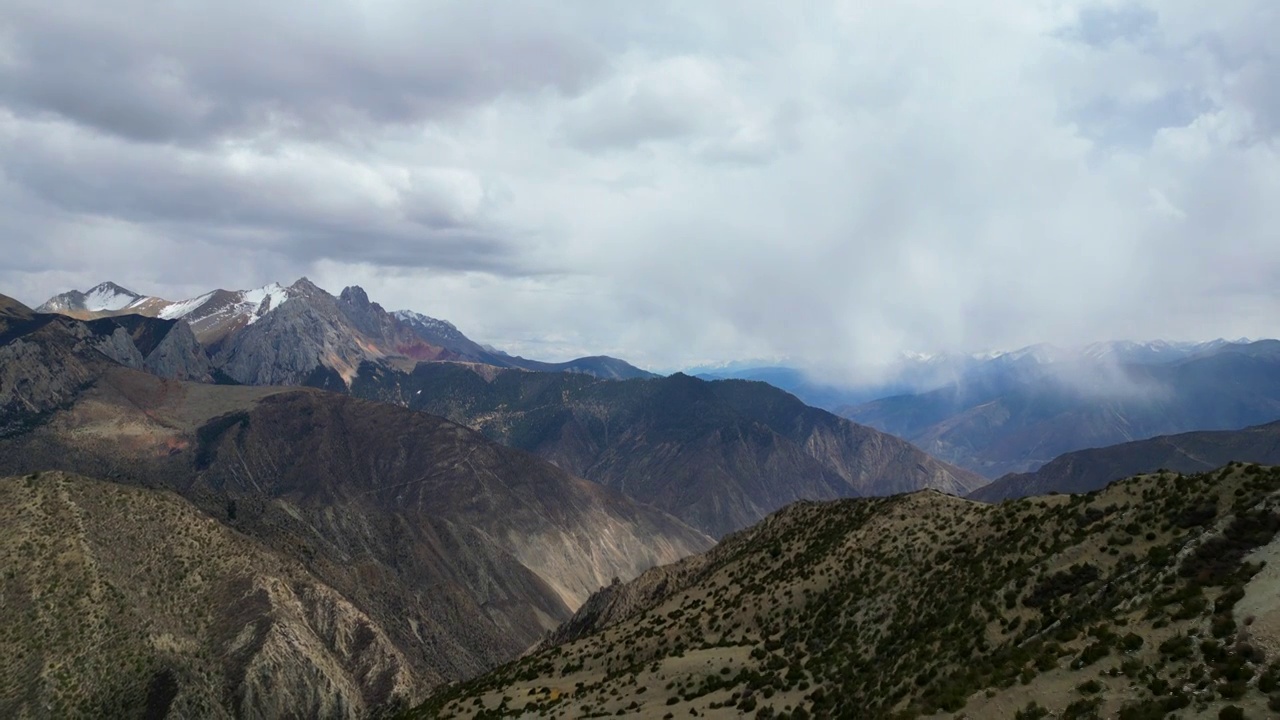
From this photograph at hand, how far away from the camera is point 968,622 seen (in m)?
38.2

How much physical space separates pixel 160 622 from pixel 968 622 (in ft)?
411

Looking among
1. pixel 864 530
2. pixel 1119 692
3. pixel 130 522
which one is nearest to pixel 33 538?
pixel 130 522

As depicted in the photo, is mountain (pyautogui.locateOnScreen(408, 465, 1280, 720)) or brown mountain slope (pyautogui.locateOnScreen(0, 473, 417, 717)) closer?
mountain (pyautogui.locateOnScreen(408, 465, 1280, 720))

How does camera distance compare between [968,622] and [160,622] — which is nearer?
[968,622]

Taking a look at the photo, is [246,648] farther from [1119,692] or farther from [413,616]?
[1119,692]

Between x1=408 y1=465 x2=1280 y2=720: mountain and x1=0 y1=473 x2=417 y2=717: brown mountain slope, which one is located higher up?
x1=408 y1=465 x2=1280 y2=720: mountain

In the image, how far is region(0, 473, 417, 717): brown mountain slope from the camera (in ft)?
355

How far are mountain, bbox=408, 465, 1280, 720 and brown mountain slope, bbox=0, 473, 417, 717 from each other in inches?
2780

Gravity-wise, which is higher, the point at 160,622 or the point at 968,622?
the point at 968,622

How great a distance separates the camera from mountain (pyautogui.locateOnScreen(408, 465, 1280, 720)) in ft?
82.3

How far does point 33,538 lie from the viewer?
119 meters

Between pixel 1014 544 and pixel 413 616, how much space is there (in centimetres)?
17726

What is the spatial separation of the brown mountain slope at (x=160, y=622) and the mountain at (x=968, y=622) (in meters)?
70.6

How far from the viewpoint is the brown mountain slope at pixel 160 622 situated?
355 ft
